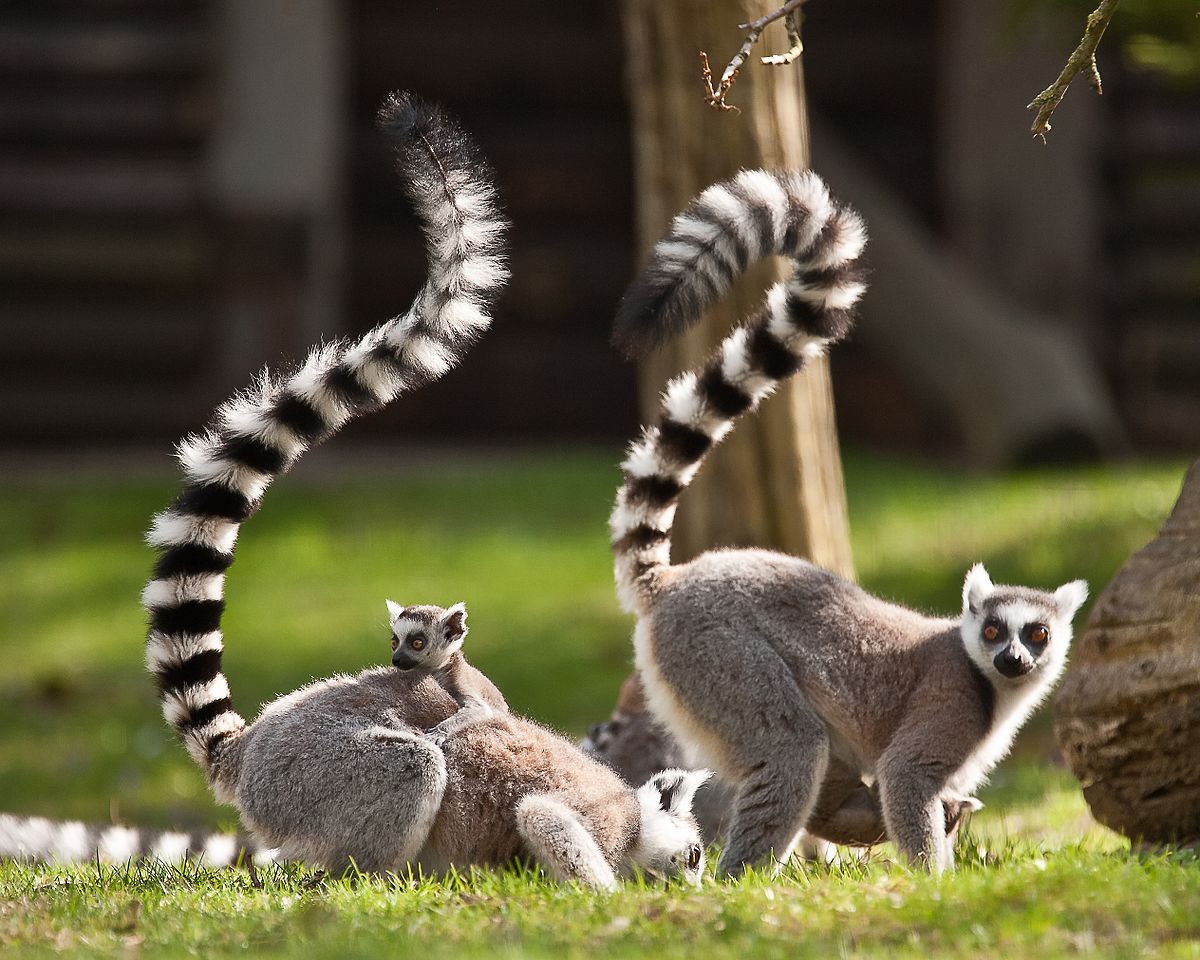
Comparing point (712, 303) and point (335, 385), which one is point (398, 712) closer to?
point (335, 385)

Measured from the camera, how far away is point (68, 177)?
11859 mm

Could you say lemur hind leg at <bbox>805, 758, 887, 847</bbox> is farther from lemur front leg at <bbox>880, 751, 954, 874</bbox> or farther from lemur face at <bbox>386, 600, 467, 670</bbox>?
lemur face at <bbox>386, 600, 467, 670</bbox>

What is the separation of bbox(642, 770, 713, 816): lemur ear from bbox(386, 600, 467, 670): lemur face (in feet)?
2.15

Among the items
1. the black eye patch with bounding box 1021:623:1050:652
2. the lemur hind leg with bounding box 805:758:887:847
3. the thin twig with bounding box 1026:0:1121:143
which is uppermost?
the thin twig with bounding box 1026:0:1121:143

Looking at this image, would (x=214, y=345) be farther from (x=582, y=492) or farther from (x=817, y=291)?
(x=817, y=291)

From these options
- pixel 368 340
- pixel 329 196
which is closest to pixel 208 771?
pixel 368 340

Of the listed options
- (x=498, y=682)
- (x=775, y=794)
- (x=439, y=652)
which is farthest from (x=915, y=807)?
(x=498, y=682)

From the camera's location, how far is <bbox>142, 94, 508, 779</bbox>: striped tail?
4.08 metres

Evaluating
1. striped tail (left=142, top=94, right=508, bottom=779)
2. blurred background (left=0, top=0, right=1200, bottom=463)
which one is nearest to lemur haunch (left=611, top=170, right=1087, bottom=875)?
striped tail (left=142, top=94, right=508, bottom=779)

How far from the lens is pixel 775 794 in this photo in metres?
4.34

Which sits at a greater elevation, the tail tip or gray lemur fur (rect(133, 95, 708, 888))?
the tail tip

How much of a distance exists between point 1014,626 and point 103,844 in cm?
285

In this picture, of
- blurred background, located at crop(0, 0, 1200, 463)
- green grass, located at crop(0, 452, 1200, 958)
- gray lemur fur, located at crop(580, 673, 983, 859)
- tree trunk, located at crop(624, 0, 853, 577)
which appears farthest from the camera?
blurred background, located at crop(0, 0, 1200, 463)

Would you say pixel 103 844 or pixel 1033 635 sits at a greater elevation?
pixel 1033 635
